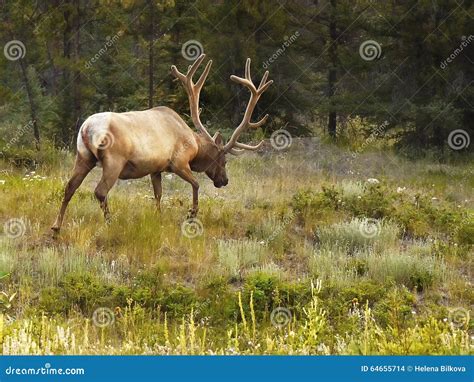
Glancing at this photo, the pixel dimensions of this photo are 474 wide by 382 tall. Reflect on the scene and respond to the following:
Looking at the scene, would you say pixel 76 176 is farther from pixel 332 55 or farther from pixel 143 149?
pixel 332 55

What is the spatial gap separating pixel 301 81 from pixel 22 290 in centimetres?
1188

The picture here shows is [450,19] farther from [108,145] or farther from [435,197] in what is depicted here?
[108,145]

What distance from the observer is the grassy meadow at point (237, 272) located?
4.76 m

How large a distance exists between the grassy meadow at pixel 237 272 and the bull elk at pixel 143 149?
0.52 metres

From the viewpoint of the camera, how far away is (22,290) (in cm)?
618

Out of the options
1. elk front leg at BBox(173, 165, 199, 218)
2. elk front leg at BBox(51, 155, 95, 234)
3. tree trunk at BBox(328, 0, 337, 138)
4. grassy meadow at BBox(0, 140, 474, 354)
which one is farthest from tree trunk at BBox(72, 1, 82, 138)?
elk front leg at BBox(51, 155, 95, 234)

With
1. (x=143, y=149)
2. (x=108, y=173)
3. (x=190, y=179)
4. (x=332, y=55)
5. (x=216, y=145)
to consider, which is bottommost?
(x=108, y=173)

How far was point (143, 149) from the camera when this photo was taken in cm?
807

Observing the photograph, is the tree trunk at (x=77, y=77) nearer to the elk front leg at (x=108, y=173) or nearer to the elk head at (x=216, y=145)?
the elk head at (x=216, y=145)

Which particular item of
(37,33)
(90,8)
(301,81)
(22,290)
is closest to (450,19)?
(301,81)

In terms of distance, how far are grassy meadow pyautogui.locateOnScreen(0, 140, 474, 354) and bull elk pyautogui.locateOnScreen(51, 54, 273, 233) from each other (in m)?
0.52

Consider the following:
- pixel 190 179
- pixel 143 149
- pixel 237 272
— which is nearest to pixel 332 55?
pixel 190 179

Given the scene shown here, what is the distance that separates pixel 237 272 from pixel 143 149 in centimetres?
209

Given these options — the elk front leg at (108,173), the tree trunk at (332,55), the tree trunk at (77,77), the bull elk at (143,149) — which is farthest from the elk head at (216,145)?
the tree trunk at (332,55)
